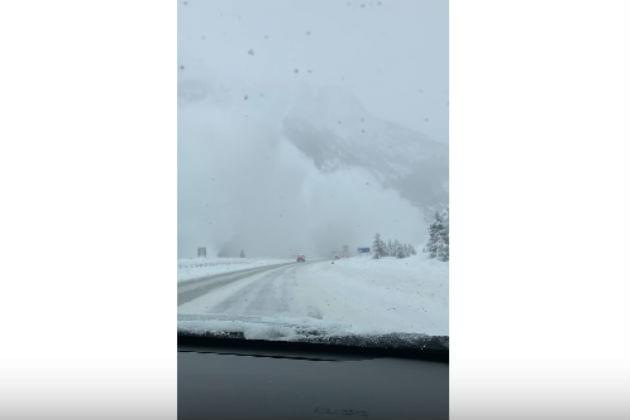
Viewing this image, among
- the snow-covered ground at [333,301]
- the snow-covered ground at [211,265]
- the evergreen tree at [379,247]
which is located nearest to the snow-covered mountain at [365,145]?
the evergreen tree at [379,247]

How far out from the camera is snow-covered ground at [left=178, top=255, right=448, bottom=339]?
3.74 meters

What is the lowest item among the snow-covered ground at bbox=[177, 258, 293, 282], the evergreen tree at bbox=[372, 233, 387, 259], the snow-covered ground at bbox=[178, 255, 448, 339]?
the snow-covered ground at bbox=[178, 255, 448, 339]

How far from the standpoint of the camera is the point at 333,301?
3902 mm

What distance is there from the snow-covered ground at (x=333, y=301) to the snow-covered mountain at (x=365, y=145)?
15.5 inches

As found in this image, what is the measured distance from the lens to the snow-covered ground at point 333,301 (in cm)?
374

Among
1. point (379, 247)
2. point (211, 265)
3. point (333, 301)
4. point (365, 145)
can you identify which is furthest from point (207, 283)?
point (365, 145)

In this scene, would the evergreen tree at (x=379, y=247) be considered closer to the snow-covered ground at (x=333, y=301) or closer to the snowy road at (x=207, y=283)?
the snow-covered ground at (x=333, y=301)

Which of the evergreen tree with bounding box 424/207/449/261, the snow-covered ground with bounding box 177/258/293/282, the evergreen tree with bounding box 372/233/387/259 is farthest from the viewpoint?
the snow-covered ground with bounding box 177/258/293/282

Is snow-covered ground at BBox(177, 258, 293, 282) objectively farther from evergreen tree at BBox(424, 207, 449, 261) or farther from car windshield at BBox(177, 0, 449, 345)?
evergreen tree at BBox(424, 207, 449, 261)

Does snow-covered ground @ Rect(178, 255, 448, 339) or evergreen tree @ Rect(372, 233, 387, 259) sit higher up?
evergreen tree @ Rect(372, 233, 387, 259)

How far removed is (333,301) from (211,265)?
74cm

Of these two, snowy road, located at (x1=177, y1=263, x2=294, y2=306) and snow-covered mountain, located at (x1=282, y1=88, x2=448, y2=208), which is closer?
snow-covered mountain, located at (x1=282, y1=88, x2=448, y2=208)

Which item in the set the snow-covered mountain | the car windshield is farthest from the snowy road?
the snow-covered mountain
